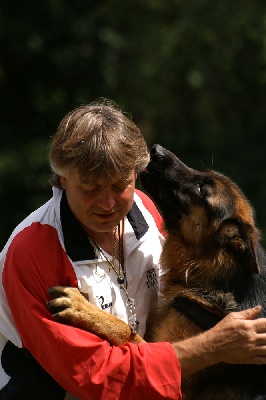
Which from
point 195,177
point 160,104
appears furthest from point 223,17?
point 195,177

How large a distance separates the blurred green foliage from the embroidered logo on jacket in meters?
5.60

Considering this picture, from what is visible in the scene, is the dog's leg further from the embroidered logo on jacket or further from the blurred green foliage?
the blurred green foliage

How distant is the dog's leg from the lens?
3.59 meters

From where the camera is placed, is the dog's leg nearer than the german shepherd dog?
Yes

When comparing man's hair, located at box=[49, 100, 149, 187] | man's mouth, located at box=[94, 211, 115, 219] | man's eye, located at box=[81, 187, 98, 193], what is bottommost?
man's mouth, located at box=[94, 211, 115, 219]

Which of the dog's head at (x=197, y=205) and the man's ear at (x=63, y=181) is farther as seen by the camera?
the dog's head at (x=197, y=205)

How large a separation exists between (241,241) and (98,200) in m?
0.79

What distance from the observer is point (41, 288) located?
11.8ft

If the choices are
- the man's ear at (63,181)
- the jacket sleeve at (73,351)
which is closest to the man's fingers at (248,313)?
the jacket sleeve at (73,351)

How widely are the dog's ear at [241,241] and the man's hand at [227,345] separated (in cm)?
30

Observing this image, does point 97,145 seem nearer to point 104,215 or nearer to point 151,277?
point 104,215

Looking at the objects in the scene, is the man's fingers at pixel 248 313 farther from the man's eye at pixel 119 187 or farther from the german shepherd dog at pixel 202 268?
the man's eye at pixel 119 187

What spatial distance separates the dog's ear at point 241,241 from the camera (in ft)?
12.9

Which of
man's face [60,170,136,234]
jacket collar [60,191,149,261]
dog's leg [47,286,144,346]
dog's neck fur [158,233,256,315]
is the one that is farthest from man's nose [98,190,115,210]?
dog's neck fur [158,233,256,315]
